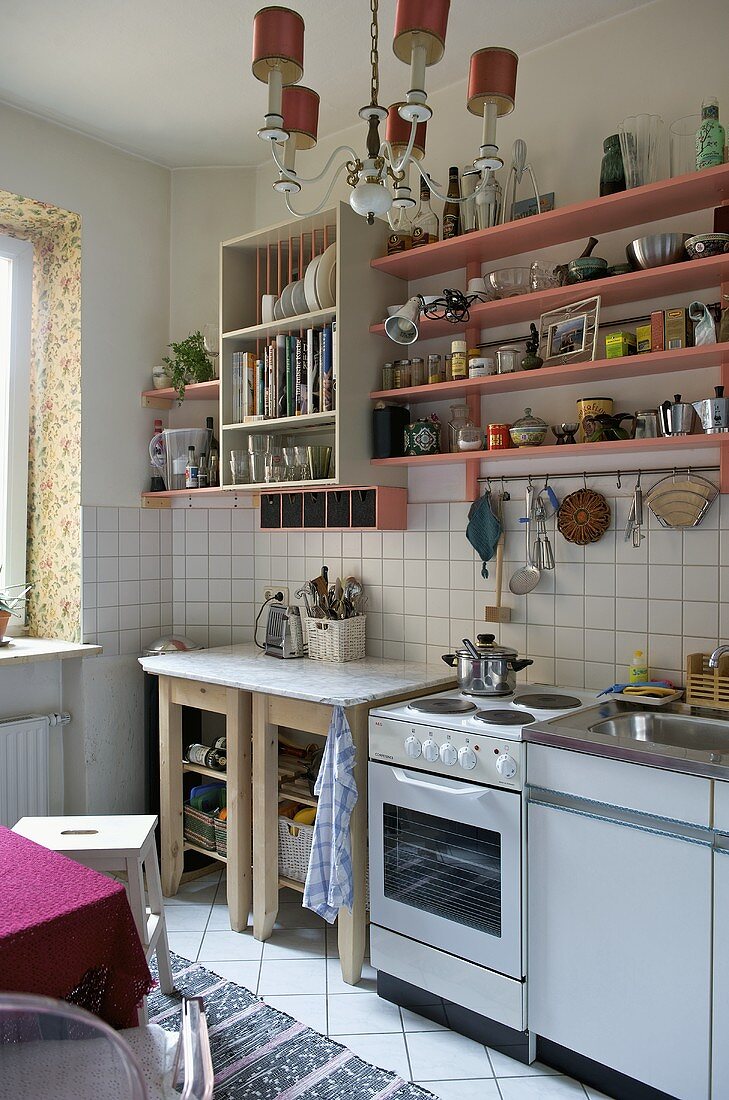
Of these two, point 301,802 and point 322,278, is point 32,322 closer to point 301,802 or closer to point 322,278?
point 322,278

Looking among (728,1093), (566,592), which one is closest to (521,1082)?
(728,1093)

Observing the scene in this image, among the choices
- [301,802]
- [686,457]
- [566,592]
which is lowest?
[301,802]

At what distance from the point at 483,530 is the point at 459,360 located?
579 mm

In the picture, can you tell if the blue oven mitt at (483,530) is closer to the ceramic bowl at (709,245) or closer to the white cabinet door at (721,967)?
the ceramic bowl at (709,245)

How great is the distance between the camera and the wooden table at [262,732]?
8.26ft

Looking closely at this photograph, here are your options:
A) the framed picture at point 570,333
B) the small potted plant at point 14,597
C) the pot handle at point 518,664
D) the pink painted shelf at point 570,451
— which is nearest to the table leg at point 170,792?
the small potted plant at point 14,597

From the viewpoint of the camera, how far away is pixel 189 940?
2816mm

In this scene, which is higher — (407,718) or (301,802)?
(407,718)

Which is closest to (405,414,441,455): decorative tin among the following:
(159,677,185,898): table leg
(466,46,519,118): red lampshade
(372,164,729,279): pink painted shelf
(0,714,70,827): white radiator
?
(372,164,729,279): pink painted shelf

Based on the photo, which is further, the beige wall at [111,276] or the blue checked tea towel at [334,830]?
the beige wall at [111,276]

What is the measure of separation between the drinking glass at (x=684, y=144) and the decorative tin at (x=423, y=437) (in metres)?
1.04

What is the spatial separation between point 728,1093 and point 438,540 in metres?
1.81

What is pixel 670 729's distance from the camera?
7.48ft

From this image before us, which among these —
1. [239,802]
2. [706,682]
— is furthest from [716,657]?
[239,802]
